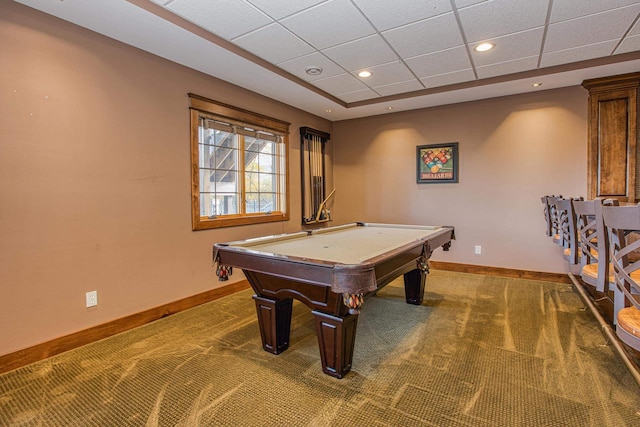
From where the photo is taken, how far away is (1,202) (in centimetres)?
215

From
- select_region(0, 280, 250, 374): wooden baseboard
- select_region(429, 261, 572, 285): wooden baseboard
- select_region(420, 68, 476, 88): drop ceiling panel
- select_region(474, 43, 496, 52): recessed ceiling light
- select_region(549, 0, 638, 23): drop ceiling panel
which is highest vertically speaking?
select_region(420, 68, 476, 88): drop ceiling panel

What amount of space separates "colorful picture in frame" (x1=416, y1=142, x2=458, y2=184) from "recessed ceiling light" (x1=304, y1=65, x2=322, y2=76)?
215 centimetres

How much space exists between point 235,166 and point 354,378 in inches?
111

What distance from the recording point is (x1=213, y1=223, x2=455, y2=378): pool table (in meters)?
1.68

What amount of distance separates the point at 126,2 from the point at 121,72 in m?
0.74

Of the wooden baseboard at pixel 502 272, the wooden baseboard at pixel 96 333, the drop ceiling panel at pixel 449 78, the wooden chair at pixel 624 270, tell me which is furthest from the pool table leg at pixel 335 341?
the wooden baseboard at pixel 502 272

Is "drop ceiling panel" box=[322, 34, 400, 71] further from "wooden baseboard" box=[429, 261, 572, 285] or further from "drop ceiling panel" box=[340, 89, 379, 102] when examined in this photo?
"wooden baseboard" box=[429, 261, 572, 285]

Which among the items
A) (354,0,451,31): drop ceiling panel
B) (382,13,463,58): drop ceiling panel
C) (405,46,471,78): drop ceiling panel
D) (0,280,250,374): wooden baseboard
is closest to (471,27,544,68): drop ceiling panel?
(405,46,471,78): drop ceiling panel

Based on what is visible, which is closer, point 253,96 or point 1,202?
point 1,202

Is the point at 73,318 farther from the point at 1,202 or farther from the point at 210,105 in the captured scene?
the point at 210,105

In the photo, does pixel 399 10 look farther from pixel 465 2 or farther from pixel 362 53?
pixel 362 53

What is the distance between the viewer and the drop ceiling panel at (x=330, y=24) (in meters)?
2.41

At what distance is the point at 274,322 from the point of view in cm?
229

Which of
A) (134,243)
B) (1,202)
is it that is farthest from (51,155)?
(134,243)
